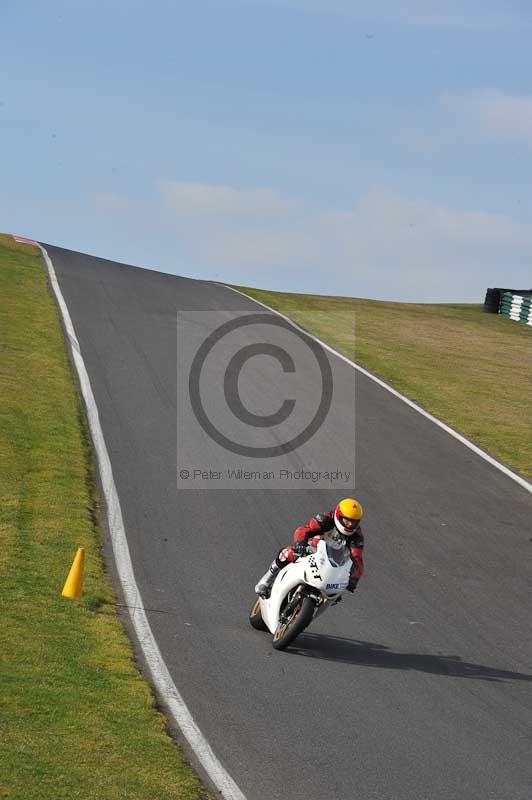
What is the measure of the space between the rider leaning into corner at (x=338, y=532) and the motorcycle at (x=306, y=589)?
10 cm

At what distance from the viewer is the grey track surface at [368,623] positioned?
848cm

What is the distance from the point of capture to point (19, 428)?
19016 millimetres

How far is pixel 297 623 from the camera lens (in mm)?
10781

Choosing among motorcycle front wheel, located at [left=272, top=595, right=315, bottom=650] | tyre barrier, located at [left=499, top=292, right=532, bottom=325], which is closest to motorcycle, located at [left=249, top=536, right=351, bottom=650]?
motorcycle front wheel, located at [left=272, top=595, right=315, bottom=650]

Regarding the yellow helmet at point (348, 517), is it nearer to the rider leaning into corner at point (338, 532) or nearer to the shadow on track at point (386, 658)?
the rider leaning into corner at point (338, 532)

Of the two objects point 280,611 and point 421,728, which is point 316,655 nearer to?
point 280,611

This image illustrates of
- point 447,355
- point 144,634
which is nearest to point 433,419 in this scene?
point 447,355

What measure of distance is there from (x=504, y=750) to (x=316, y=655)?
8.40ft

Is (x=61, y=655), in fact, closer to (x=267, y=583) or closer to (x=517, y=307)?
(x=267, y=583)

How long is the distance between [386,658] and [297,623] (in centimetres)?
111

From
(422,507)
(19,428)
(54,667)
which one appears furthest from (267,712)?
(19,428)

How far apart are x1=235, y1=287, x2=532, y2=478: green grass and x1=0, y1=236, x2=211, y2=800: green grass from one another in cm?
903

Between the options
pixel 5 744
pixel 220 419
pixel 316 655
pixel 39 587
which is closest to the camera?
pixel 5 744

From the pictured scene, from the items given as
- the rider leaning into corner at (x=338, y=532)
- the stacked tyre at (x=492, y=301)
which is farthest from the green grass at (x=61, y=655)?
the stacked tyre at (x=492, y=301)
